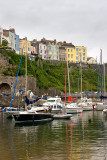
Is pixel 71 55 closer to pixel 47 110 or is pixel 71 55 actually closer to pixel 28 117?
pixel 47 110

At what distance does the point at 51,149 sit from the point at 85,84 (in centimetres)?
8035

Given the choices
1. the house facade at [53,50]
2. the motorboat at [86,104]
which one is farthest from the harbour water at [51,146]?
the house facade at [53,50]

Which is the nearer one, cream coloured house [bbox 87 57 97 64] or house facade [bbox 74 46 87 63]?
house facade [bbox 74 46 87 63]

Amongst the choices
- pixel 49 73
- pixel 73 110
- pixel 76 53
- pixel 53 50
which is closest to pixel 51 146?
pixel 73 110

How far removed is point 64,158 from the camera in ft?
56.2

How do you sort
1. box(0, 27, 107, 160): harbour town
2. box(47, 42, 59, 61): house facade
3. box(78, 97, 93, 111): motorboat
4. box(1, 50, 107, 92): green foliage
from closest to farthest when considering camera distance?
box(0, 27, 107, 160): harbour town < box(78, 97, 93, 111): motorboat < box(1, 50, 107, 92): green foliage < box(47, 42, 59, 61): house facade

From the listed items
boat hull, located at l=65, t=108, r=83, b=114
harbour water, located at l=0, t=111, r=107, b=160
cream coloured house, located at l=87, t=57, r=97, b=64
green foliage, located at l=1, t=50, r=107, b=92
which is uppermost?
cream coloured house, located at l=87, t=57, r=97, b=64

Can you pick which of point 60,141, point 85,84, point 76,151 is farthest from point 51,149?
point 85,84

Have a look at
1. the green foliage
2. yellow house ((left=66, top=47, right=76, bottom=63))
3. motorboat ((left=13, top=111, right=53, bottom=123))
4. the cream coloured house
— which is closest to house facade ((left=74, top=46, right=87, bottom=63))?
yellow house ((left=66, top=47, right=76, bottom=63))

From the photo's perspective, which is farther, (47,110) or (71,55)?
(71,55)

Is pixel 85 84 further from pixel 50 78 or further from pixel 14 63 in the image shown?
pixel 14 63

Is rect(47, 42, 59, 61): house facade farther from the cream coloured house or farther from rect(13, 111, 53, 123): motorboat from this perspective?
rect(13, 111, 53, 123): motorboat

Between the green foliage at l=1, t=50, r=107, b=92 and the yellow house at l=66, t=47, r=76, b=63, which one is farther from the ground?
the yellow house at l=66, t=47, r=76, b=63

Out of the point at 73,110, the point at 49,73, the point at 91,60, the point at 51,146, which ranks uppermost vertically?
the point at 91,60
